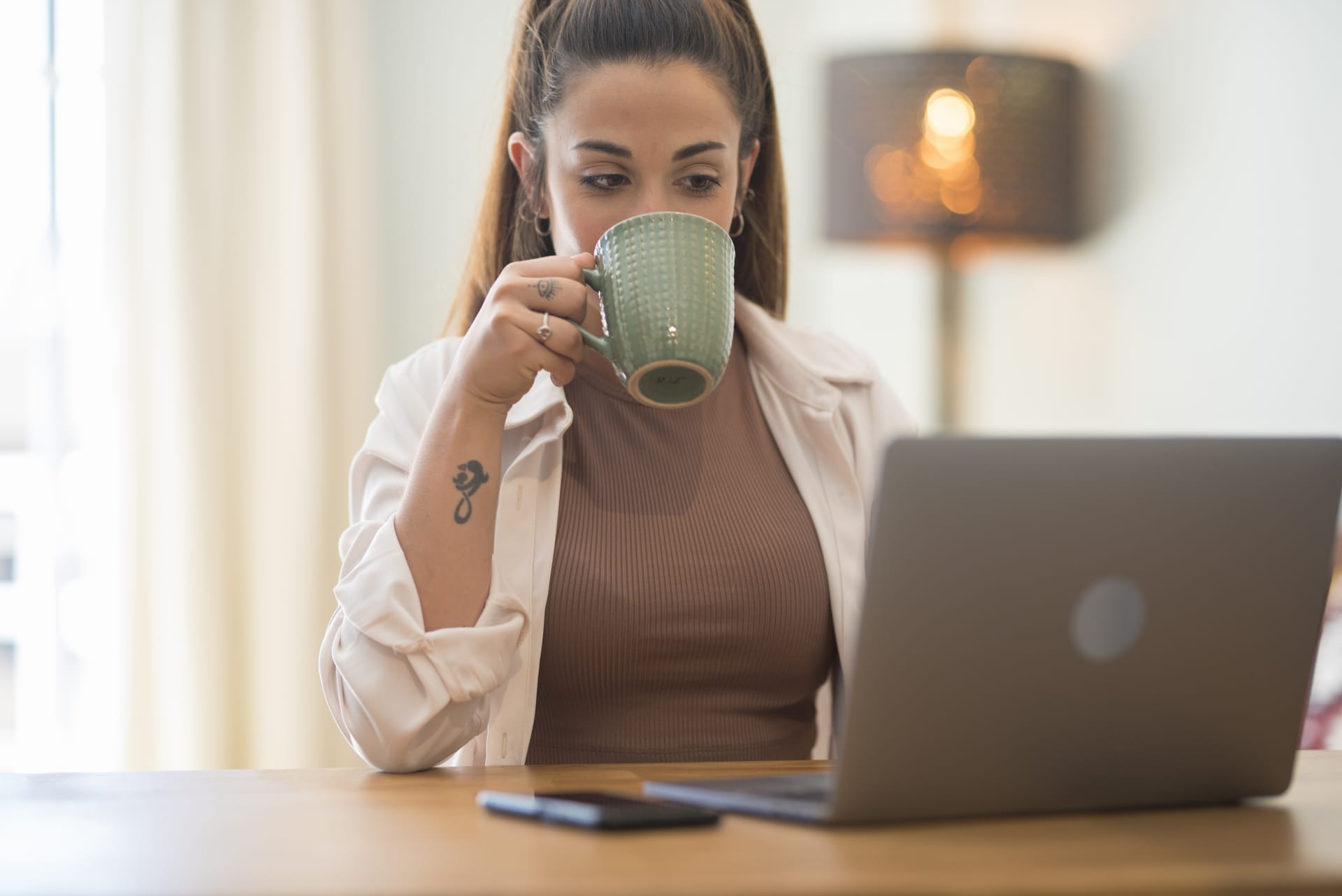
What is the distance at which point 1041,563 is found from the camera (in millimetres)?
615

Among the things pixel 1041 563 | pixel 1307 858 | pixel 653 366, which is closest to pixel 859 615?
pixel 1041 563

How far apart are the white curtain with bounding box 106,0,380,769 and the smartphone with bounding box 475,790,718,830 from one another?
1548mm

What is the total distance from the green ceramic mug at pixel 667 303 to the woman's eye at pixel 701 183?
222 millimetres

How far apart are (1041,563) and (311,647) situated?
174 cm

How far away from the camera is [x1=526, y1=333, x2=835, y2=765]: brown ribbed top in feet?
3.70

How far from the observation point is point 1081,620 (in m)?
0.63

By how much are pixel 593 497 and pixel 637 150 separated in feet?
1.09

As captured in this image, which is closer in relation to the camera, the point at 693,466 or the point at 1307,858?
the point at 1307,858

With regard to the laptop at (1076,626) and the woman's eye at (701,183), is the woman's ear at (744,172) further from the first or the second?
the laptop at (1076,626)

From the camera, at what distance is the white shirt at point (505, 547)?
958 mm

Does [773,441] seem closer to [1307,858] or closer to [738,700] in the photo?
[738,700]

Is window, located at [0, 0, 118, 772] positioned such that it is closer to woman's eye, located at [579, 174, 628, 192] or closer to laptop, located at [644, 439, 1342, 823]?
woman's eye, located at [579, 174, 628, 192]

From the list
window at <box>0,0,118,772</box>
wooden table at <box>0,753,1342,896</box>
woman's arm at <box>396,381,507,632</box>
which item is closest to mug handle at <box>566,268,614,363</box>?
woman's arm at <box>396,381,507,632</box>

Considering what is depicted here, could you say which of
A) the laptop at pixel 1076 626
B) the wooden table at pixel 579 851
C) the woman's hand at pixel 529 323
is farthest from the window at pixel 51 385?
the laptop at pixel 1076 626
